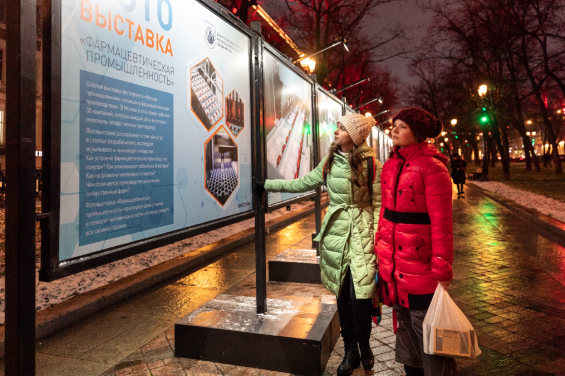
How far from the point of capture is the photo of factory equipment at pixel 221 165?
3506 millimetres

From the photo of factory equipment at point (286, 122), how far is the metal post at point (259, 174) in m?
0.46

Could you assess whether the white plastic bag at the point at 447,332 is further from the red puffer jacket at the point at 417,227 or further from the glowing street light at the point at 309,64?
the glowing street light at the point at 309,64

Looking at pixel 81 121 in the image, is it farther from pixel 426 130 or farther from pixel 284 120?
pixel 284 120

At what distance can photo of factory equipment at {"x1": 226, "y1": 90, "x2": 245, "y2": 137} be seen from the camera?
3.78m

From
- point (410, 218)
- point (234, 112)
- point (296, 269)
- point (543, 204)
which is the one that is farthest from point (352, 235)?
point (543, 204)

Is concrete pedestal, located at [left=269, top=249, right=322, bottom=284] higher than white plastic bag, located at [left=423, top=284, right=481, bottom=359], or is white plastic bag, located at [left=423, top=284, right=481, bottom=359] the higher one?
white plastic bag, located at [left=423, top=284, right=481, bottom=359]

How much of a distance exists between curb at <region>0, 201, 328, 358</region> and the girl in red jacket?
3.05 metres

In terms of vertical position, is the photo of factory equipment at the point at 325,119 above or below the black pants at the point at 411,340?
above

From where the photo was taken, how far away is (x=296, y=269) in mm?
5828

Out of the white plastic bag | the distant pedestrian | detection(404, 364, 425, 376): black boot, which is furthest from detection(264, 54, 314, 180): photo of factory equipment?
the distant pedestrian

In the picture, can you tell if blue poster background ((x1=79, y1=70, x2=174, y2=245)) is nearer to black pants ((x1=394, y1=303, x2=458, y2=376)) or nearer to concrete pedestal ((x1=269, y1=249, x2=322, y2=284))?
black pants ((x1=394, y1=303, x2=458, y2=376))

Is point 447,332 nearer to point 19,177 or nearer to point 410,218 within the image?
point 410,218

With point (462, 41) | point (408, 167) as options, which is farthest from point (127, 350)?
point (462, 41)

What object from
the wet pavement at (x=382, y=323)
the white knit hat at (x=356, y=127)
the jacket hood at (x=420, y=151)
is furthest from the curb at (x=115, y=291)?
the jacket hood at (x=420, y=151)
